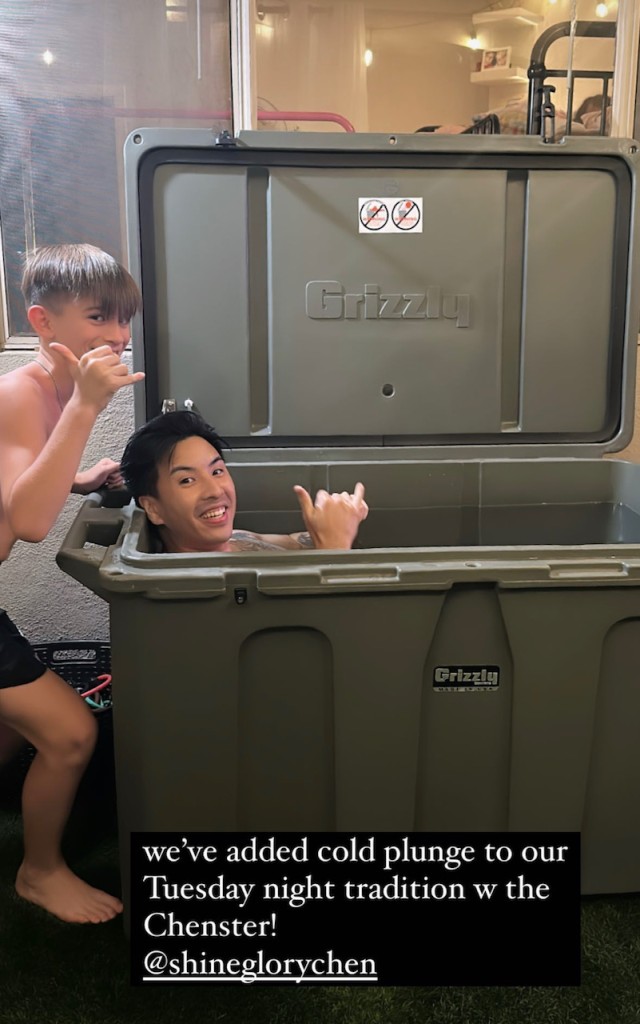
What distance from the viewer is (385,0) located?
2734 mm

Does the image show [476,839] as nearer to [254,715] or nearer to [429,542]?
[254,715]

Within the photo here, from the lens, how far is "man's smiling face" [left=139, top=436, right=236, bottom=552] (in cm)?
126

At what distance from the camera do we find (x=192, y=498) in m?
1.26

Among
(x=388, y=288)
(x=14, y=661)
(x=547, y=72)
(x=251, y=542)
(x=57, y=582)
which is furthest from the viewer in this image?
(x=57, y=582)

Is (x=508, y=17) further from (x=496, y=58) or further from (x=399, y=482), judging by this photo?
(x=399, y=482)

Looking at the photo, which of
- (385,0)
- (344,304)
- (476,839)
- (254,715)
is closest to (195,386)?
(344,304)

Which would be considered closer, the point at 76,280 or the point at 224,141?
the point at 76,280

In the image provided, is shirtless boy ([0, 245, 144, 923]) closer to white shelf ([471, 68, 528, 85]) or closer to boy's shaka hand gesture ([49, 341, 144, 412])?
boy's shaka hand gesture ([49, 341, 144, 412])

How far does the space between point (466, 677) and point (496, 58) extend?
2335 millimetres

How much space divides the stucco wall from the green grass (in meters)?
0.82

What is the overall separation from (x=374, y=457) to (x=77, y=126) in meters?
0.92

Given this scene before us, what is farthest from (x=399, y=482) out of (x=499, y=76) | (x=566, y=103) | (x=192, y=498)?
(x=499, y=76)

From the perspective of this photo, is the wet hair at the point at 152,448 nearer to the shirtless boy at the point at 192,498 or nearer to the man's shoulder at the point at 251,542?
the shirtless boy at the point at 192,498
